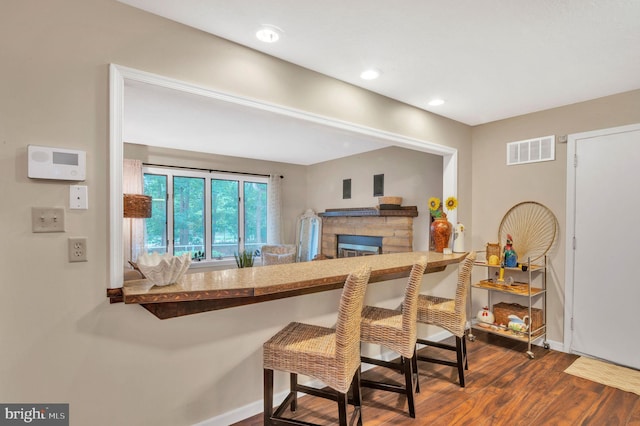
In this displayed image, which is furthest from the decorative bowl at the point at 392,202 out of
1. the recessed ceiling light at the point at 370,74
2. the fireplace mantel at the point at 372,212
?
the recessed ceiling light at the point at 370,74

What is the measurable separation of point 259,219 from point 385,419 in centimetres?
447

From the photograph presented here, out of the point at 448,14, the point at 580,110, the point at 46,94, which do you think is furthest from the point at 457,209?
the point at 46,94

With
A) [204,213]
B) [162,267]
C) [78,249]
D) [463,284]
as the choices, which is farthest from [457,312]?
[204,213]

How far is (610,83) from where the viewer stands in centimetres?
254

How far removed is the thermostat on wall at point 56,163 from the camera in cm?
141

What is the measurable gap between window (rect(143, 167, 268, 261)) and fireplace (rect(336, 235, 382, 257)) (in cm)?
154

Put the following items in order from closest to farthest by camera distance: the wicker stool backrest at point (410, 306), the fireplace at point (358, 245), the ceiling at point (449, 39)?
1. the ceiling at point (449, 39)
2. the wicker stool backrest at point (410, 306)
3. the fireplace at point (358, 245)

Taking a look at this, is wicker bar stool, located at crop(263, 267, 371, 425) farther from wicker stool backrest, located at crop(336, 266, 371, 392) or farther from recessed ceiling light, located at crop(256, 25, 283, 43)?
recessed ceiling light, located at crop(256, 25, 283, 43)

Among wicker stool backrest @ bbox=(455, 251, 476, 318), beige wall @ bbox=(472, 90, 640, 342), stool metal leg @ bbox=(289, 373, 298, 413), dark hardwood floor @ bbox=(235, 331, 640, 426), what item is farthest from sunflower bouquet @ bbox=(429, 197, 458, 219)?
stool metal leg @ bbox=(289, 373, 298, 413)

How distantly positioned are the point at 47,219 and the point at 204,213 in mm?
4047

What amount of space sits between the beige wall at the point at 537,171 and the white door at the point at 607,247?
0.37 feet

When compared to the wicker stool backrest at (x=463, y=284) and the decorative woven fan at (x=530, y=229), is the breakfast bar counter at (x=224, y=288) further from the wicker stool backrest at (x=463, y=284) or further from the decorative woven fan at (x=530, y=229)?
the decorative woven fan at (x=530, y=229)

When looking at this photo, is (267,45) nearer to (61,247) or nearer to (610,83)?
(61,247)

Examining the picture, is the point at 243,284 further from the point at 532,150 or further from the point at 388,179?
the point at 388,179
